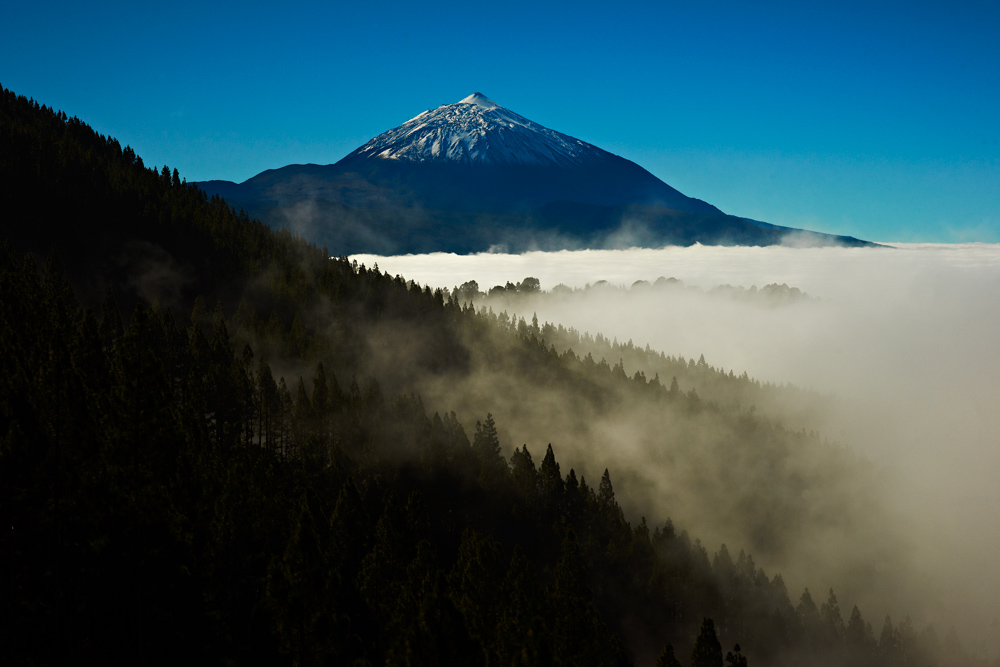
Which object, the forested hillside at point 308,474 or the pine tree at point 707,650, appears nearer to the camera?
the forested hillside at point 308,474

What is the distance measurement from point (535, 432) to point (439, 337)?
3783 centimetres

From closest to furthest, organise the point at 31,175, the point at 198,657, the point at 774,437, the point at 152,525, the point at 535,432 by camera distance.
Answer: the point at 152,525
the point at 198,657
the point at 31,175
the point at 535,432
the point at 774,437

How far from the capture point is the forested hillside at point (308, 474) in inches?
1204

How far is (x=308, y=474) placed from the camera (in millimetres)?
77562

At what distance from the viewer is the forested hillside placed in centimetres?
3059

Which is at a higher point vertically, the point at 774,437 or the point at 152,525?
the point at 152,525

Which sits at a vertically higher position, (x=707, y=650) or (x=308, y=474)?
(x=308, y=474)

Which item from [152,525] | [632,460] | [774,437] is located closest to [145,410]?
[152,525]

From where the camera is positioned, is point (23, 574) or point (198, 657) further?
point (198, 657)

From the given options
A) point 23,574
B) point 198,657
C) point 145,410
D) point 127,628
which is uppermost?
point 145,410

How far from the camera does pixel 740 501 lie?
171 m

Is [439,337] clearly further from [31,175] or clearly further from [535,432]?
[31,175]

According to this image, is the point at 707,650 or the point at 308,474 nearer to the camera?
the point at 707,650

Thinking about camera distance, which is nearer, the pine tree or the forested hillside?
the forested hillside
